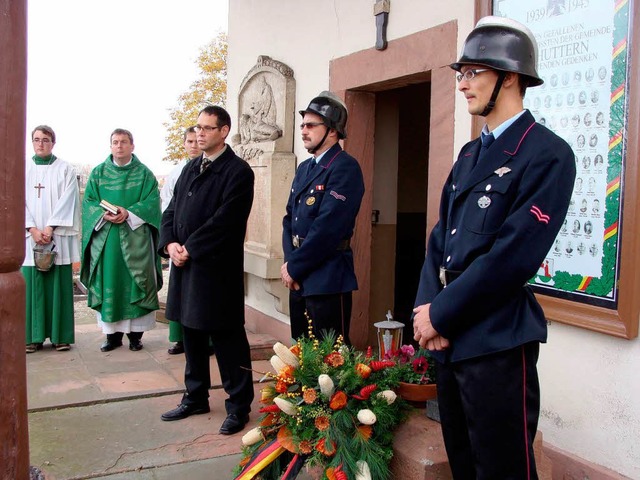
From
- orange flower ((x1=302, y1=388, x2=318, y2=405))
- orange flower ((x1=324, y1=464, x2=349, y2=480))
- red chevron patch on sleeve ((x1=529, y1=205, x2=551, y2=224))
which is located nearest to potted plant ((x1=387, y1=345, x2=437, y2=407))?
orange flower ((x1=302, y1=388, x2=318, y2=405))

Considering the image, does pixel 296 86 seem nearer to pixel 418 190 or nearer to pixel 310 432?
pixel 418 190

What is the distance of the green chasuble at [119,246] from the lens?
6.00 m

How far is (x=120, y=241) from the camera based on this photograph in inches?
237

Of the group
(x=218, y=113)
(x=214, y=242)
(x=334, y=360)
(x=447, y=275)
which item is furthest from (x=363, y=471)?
(x=218, y=113)

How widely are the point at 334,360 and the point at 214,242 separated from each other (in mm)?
1241

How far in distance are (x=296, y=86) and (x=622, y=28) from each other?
129 inches

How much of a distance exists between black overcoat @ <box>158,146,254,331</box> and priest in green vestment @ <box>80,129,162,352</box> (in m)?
2.06

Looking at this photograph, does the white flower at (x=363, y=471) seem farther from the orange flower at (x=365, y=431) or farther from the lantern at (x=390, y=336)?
the lantern at (x=390, y=336)

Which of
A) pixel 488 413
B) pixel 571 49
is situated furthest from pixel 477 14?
pixel 488 413

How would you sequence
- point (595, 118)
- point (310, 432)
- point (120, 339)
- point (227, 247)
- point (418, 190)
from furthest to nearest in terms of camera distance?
point (418, 190) < point (120, 339) < point (227, 247) < point (595, 118) < point (310, 432)

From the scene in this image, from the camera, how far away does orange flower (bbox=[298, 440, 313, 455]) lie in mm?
2781

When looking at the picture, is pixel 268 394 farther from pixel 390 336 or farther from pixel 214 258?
pixel 214 258

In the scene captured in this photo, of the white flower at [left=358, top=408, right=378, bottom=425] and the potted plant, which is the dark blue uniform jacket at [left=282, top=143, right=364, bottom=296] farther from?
the white flower at [left=358, top=408, right=378, bottom=425]

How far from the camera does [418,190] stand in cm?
688
